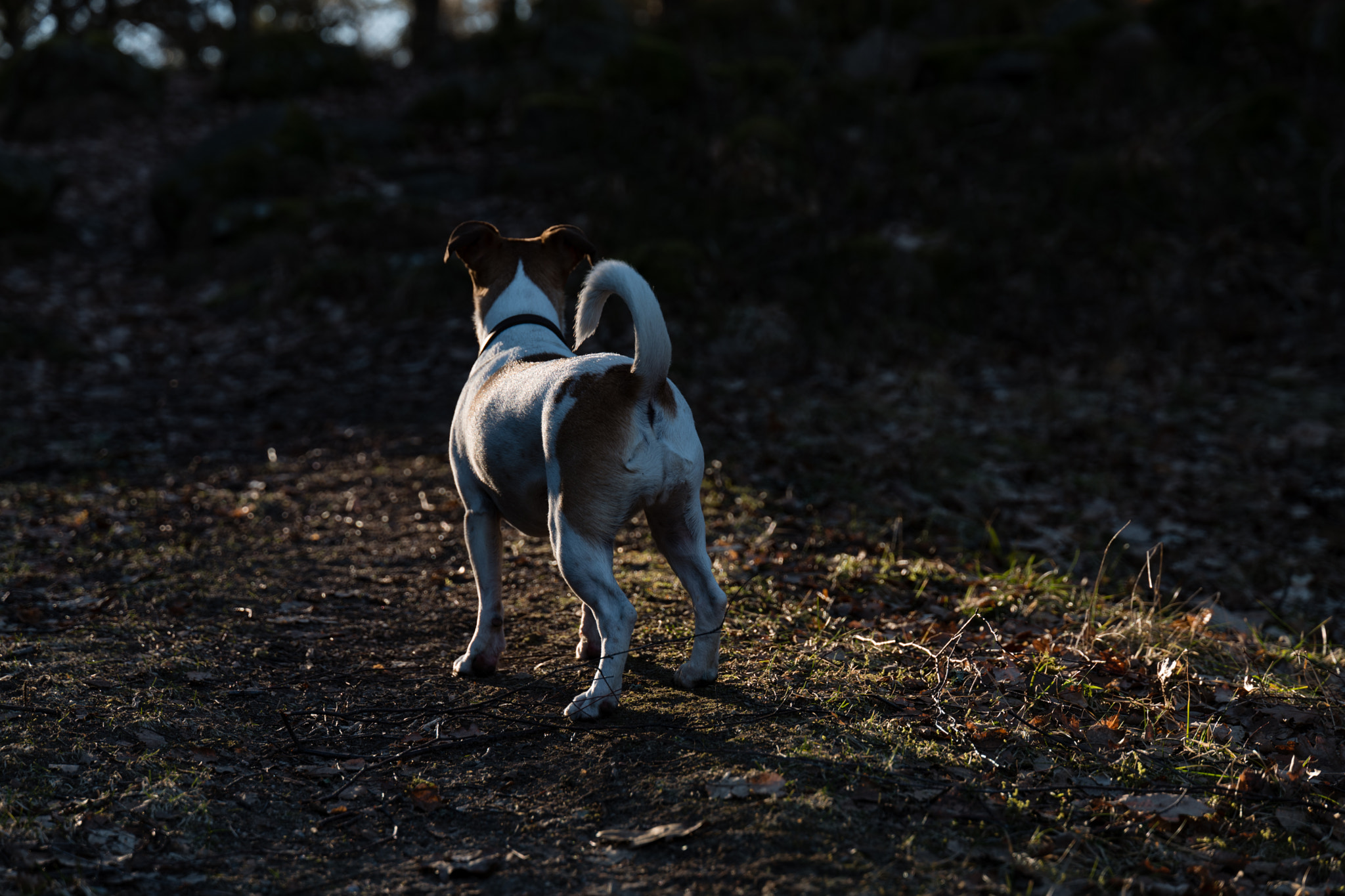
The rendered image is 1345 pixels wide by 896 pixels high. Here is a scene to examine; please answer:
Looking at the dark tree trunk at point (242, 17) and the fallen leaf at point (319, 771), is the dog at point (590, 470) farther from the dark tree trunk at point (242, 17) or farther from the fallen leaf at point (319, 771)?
the dark tree trunk at point (242, 17)

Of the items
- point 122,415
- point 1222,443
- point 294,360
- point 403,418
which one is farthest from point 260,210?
point 1222,443

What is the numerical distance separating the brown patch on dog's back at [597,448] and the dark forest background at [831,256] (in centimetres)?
334

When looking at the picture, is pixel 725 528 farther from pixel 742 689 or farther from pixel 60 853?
pixel 60 853

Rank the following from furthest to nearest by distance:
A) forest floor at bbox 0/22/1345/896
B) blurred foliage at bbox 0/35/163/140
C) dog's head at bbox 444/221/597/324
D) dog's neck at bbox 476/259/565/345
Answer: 1. blurred foliage at bbox 0/35/163/140
2. dog's head at bbox 444/221/597/324
3. dog's neck at bbox 476/259/565/345
4. forest floor at bbox 0/22/1345/896

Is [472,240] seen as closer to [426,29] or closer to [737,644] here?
[737,644]

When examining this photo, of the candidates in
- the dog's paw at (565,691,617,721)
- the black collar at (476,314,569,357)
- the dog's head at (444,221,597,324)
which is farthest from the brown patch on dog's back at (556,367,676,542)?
the dog's head at (444,221,597,324)

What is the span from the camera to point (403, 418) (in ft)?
28.6

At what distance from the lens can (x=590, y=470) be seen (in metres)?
3.52

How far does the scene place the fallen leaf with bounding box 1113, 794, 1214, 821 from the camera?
118 inches

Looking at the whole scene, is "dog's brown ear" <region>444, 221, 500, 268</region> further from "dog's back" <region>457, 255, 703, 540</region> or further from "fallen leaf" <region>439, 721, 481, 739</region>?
"fallen leaf" <region>439, 721, 481, 739</region>

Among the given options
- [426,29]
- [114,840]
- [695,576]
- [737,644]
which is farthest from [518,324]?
[426,29]

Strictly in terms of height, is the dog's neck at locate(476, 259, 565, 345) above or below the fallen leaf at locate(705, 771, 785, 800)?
above

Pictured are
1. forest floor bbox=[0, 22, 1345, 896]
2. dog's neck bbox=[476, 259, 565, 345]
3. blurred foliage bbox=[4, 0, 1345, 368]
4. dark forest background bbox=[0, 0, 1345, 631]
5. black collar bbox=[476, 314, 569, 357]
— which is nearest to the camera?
forest floor bbox=[0, 22, 1345, 896]

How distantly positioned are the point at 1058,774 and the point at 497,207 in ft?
39.6
